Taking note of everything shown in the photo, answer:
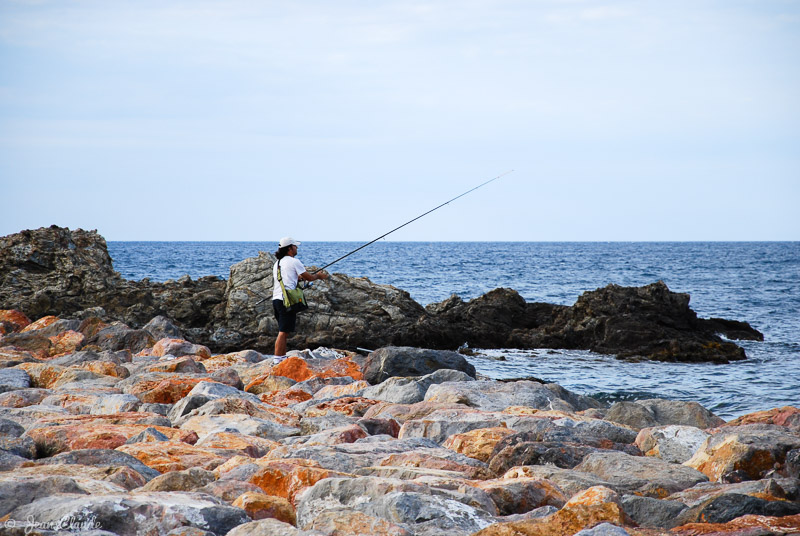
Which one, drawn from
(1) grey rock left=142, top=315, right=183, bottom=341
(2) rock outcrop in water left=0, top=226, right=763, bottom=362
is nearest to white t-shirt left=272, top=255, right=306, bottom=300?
(1) grey rock left=142, top=315, right=183, bottom=341

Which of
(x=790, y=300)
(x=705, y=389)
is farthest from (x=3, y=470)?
(x=790, y=300)

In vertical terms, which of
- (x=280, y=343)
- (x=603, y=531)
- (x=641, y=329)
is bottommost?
(x=641, y=329)

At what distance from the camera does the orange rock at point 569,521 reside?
9.51ft

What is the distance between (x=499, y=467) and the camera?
170 inches

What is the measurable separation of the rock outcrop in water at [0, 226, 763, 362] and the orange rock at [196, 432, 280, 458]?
322 inches

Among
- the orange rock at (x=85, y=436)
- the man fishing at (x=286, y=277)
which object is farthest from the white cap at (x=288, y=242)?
the orange rock at (x=85, y=436)

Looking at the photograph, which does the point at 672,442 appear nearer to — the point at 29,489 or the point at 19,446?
the point at 29,489

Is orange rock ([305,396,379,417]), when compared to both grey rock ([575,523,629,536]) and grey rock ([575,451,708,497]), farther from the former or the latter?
grey rock ([575,523,629,536])

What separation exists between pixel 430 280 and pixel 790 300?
1575cm

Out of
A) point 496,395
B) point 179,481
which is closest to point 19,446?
point 179,481

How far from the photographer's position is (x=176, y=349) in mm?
10336

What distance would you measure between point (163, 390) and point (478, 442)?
342 centimetres

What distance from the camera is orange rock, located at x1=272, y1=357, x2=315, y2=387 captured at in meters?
8.61

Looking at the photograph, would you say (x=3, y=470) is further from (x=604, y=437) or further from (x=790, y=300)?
(x=790, y=300)
